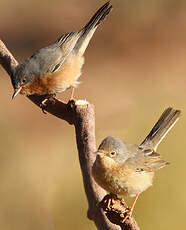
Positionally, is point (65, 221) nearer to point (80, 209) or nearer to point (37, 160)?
point (80, 209)

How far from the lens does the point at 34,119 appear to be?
934 cm

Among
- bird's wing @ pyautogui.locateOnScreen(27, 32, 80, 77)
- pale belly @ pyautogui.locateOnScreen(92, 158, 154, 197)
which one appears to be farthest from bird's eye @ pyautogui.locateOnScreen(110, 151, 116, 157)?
bird's wing @ pyautogui.locateOnScreen(27, 32, 80, 77)

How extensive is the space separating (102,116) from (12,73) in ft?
15.5

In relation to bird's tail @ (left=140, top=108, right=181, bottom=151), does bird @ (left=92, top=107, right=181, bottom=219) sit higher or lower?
lower

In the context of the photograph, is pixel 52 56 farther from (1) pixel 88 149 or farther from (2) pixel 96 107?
(2) pixel 96 107

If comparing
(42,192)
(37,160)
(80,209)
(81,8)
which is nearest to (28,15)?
(81,8)

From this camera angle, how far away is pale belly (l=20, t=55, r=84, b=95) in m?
4.93

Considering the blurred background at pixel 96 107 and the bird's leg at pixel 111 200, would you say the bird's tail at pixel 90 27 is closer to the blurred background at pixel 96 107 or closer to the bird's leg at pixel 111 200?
the blurred background at pixel 96 107

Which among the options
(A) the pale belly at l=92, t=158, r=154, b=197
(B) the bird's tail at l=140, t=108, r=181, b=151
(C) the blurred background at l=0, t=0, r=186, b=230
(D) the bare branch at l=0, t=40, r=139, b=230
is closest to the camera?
(D) the bare branch at l=0, t=40, r=139, b=230

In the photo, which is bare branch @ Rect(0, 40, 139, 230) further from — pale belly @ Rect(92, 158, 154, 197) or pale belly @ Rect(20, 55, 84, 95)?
pale belly @ Rect(20, 55, 84, 95)

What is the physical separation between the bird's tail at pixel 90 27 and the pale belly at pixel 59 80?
12cm

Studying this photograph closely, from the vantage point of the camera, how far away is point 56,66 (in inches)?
204

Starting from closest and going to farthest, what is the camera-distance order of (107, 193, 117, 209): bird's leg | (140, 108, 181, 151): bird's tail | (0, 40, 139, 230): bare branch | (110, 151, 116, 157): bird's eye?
(107, 193, 117, 209): bird's leg → (0, 40, 139, 230): bare branch → (110, 151, 116, 157): bird's eye → (140, 108, 181, 151): bird's tail

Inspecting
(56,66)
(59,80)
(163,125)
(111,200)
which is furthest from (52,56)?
(111,200)
